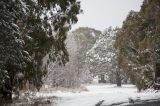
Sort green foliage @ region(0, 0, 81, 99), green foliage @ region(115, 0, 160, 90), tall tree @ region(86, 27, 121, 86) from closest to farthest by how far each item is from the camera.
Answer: green foliage @ region(0, 0, 81, 99) → green foliage @ region(115, 0, 160, 90) → tall tree @ region(86, 27, 121, 86)

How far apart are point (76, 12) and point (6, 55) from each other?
19.1 ft

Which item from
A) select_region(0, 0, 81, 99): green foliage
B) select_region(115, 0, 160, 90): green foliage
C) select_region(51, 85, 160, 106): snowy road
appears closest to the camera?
select_region(0, 0, 81, 99): green foliage

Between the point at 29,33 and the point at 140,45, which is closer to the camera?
the point at 29,33

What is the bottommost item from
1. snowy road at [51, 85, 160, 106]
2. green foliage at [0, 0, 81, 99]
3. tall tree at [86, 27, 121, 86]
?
snowy road at [51, 85, 160, 106]

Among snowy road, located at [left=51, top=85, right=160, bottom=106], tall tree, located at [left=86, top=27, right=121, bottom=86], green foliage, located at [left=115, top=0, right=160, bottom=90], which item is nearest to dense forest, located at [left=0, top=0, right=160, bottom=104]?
green foliage, located at [left=115, top=0, right=160, bottom=90]

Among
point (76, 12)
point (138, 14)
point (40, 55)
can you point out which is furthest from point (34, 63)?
point (138, 14)

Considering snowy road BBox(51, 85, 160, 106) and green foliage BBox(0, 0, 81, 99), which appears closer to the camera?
green foliage BBox(0, 0, 81, 99)

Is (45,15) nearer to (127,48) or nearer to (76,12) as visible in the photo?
(76,12)

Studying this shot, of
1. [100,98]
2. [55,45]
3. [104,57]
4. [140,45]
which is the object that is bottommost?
[100,98]

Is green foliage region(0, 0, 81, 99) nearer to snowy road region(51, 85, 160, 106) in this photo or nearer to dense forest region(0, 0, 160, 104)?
dense forest region(0, 0, 160, 104)

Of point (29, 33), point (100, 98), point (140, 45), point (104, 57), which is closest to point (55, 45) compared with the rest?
point (29, 33)

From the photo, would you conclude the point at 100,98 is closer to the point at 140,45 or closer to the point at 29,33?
the point at 29,33

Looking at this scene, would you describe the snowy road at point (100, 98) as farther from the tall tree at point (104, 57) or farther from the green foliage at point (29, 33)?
the tall tree at point (104, 57)

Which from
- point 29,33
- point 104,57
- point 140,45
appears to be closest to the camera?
point 29,33
